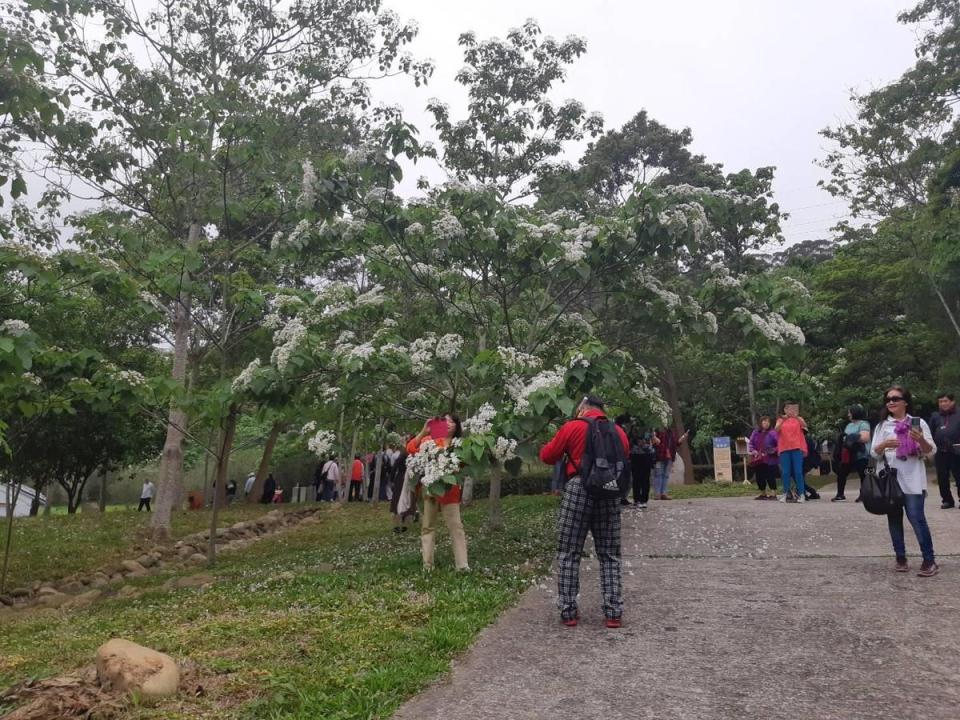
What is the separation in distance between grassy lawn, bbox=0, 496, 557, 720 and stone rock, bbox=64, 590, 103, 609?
41 centimetres

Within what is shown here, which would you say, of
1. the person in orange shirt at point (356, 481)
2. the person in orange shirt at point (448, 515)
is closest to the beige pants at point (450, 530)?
the person in orange shirt at point (448, 515)

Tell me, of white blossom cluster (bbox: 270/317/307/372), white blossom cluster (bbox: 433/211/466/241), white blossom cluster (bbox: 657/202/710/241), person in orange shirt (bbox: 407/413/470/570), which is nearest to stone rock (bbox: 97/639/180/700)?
person in orange shirt (bbox: 407/413/470/570)

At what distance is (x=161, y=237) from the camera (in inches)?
653

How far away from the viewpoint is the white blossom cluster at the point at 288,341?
28.3 feet

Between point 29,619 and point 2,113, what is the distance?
558 centimetres

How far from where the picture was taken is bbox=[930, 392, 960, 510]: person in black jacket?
11320 mm

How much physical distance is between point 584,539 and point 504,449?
1.86m

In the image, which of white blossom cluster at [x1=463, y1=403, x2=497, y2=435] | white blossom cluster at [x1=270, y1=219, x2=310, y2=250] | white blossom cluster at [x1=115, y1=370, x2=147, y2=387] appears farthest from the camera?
white blossom cluster at [x1=270, y1=219, x2=310, y2=250]

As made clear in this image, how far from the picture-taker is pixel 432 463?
743cm

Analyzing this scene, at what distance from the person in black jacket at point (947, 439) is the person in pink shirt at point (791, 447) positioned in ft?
6.48

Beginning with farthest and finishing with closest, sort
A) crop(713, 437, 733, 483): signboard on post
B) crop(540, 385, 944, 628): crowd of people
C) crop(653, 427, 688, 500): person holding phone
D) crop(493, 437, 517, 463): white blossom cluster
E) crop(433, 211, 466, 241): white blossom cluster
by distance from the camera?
crop(713, 437, 733, 483): signboard on post → crop(653, 427, 688, 500): person holding phone → crop(433, 211, 466, 241): white blossom cluster → crop(493, 437, 517, 463): white blossom cluster → crop(540, 385, 944, 628): crowd of people

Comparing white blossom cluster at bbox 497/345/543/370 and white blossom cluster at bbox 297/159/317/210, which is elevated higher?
white blossom cluster at bbox 297/159/317/210

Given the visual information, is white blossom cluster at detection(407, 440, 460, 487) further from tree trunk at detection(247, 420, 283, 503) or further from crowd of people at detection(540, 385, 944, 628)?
tree trunk at detection(247, 420, 283, 503)

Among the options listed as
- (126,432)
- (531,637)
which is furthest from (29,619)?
(126,432)
